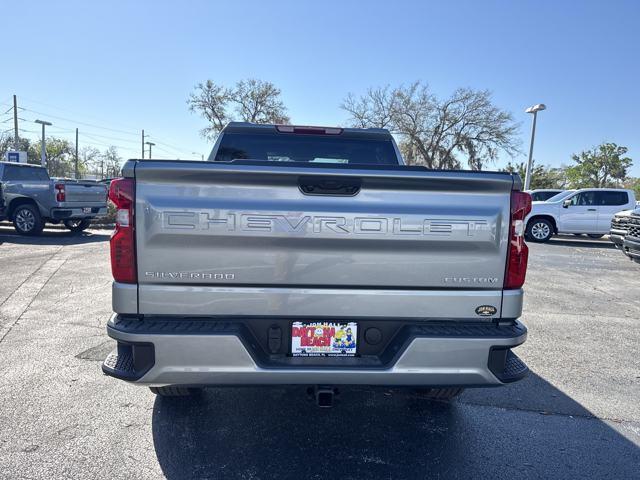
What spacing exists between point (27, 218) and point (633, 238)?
1556 cm

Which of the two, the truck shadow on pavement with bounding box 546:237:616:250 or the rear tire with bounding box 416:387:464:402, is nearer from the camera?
the rear tire with bounding box 416:387:464:402

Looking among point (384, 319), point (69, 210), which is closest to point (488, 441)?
point (384, 319)

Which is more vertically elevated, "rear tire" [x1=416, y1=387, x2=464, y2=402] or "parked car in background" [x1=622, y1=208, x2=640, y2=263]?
"parked car in background" [x1=622, y1=208, x2=640, y2=263]

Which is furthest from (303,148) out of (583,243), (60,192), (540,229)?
(583,243)

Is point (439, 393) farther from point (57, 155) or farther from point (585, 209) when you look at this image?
point (57, 155)

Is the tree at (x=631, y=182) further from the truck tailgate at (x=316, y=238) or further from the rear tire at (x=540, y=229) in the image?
the truck tailgate at (x=316, y=238)

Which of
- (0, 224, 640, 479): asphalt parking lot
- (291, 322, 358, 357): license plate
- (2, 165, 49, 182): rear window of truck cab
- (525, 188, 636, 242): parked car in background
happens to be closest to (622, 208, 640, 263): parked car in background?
(525, 188, 636, 242): parked car in background

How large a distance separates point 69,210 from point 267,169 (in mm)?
11933

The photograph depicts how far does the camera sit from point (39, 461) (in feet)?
8.33

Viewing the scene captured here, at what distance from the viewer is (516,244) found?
→ 2381mm

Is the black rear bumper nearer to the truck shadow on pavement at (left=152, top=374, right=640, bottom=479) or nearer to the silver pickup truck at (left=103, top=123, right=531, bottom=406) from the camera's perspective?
the silver pickup truck at (left=103, top=123, right=531, bottom=406)

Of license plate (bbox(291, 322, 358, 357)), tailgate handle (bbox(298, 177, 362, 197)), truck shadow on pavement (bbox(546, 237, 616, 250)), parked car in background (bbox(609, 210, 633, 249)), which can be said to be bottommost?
truck shadow on pavement (bbox(546, 237, 616, 250))

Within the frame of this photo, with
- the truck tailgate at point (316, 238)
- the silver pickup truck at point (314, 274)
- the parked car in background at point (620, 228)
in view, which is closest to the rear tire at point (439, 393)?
the silver pickup truck at point (314, 274)

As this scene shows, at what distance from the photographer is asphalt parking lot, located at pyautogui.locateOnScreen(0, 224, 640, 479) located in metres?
2.57
